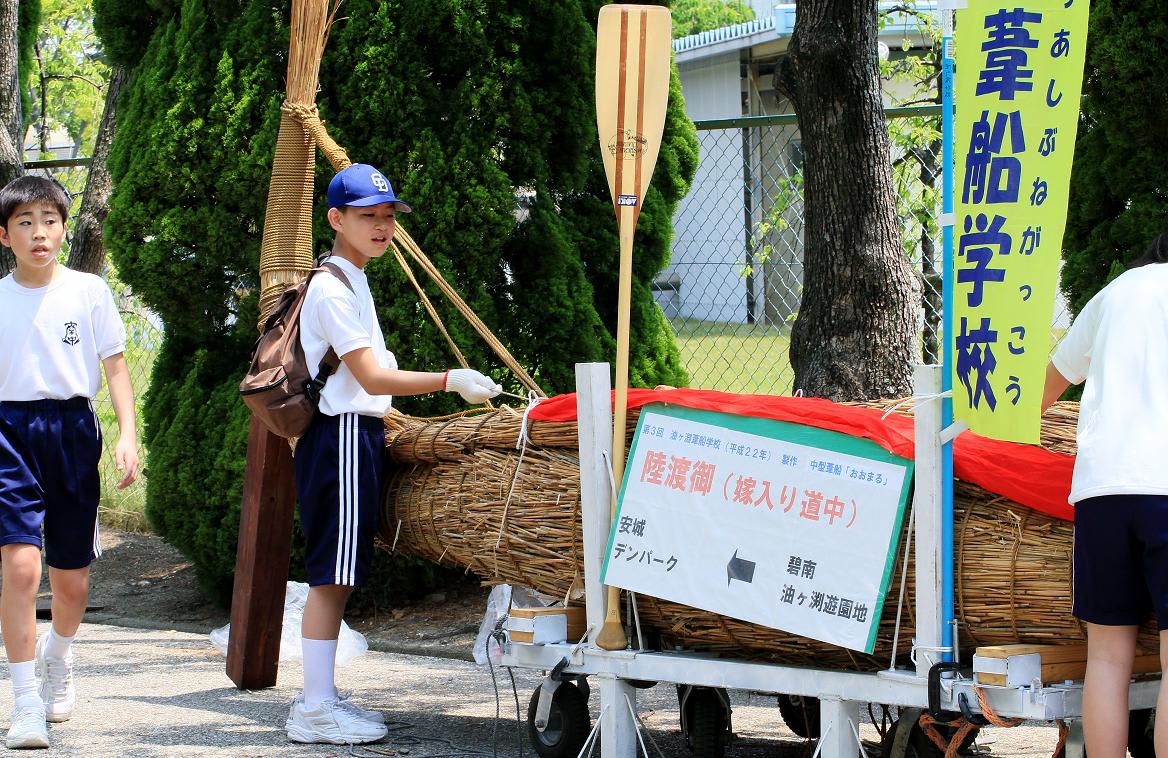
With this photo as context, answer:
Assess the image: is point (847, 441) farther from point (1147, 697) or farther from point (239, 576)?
point (239, 576)

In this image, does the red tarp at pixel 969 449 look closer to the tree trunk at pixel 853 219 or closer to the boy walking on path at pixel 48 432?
the tree trunk at pixel 853 219

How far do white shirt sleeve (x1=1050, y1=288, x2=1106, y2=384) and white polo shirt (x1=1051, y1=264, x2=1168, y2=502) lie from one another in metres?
0.02

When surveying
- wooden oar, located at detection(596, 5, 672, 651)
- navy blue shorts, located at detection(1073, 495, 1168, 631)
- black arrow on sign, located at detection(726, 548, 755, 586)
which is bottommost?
black arrow on sign, located at detection(726, 548, 755, 586)

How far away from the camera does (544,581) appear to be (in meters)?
4.07

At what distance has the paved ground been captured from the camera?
4281 mm

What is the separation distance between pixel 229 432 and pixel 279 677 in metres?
1.36

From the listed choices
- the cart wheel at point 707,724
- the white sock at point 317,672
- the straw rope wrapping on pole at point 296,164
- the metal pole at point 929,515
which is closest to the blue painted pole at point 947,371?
the metal pole at point 929,515

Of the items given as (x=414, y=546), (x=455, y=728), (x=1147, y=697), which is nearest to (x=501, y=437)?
(x=414, y=546)

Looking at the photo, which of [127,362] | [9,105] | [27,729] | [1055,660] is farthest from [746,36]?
[1055,660]

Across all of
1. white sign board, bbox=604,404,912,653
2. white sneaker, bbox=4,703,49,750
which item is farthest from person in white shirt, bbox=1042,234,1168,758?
white sneaker, bbox=4,703,49,750

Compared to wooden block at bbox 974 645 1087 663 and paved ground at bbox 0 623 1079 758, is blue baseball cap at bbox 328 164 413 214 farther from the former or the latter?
wooden block at bbox 974 645 1087 663

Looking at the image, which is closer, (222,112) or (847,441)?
A: (847,441)

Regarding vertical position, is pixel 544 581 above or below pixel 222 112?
below

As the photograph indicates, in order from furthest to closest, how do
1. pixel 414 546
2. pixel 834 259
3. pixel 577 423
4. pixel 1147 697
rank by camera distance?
pixel 834 259 < pixel 414 546 < pixel 577 423 < pixel 1147 697
